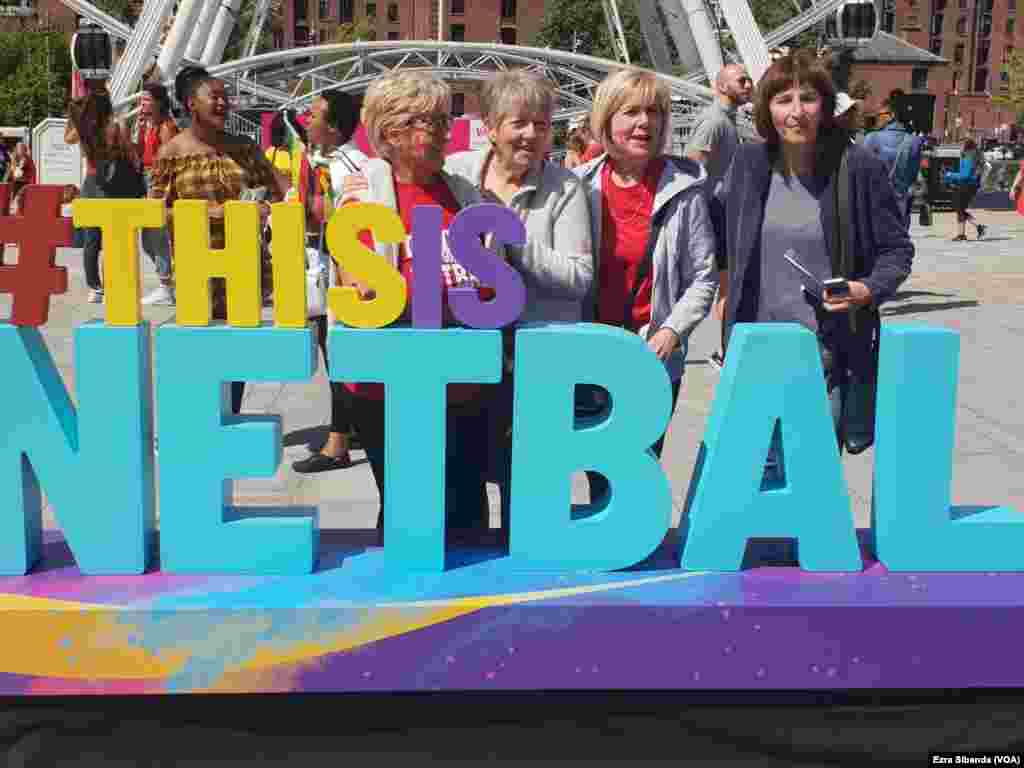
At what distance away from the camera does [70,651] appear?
292 cm

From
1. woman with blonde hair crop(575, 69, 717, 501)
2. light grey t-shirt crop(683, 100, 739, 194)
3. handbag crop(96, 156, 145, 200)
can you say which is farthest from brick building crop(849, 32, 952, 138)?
woman with blonde hair crop(575, 69, 717, 501)

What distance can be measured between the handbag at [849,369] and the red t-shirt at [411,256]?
1012mm

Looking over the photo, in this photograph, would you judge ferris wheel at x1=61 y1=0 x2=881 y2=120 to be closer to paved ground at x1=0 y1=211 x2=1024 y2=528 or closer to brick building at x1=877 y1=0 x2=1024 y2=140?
paved ground at x1=0 y1=211 x2=1024 y2=528

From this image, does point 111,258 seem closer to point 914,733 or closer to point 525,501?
point 525,501

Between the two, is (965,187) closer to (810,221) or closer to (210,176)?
(210,176)

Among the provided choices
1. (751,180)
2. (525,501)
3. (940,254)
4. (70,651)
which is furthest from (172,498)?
(940,254)

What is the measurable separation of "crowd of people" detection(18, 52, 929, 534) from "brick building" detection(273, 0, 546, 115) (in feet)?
321

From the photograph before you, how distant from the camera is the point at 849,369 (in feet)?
11.9

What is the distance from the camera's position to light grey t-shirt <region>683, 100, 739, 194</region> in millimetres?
6605

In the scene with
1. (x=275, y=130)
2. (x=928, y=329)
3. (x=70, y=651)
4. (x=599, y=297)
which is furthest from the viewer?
(x=275, y=130)

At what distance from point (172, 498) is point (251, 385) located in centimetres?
491

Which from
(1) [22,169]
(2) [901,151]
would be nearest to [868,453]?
(2) [901,151]

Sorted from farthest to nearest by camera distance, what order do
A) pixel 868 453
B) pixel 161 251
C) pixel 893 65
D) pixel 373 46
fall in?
pixel 893 65 < pixel 373 46 < pixel 161 251 < pixel 868 453

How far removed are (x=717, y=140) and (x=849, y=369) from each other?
324 cm
